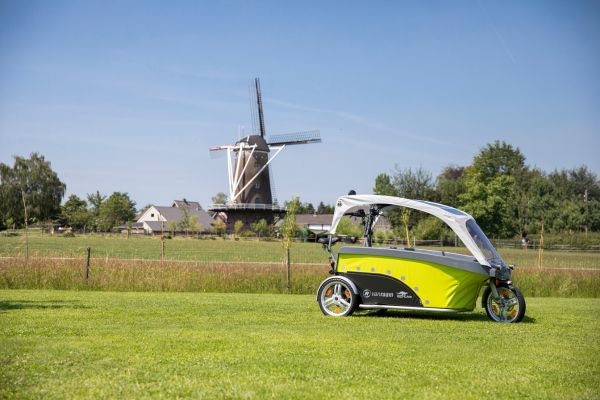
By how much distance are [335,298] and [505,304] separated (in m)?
2.89

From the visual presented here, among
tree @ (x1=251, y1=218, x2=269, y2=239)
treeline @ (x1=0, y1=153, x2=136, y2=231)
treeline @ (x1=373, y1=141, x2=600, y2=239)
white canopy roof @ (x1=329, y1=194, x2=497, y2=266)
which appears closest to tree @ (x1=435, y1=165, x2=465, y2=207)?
treeline @ (x1=373, y1=141, x2=600, y2=239)

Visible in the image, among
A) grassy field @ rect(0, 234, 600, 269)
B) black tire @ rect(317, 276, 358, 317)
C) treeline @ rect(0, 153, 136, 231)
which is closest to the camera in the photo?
black tire @ rect(317, 276, 358, 317)

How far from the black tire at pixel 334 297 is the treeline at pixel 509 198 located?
4801cm

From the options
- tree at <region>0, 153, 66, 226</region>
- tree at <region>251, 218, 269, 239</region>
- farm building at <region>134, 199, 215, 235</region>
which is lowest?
tree at <region>251, 218, 269, 239</region>

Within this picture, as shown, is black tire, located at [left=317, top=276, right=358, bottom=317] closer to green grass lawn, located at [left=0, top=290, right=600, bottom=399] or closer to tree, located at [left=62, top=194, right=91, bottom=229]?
green grass lawn, located at [left=0, top=290, right=600, bottom=399]

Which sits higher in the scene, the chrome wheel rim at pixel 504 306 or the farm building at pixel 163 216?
the farm building at pixel 163 216

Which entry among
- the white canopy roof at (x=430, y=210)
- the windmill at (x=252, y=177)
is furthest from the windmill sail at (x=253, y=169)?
the white canopy roof at (x=430, y=210)

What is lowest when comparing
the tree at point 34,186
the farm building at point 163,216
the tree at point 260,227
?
the tree at point 260,227

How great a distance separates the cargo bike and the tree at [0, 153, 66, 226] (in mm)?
88126

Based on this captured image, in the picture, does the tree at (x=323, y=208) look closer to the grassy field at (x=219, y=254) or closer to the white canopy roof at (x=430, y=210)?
the grassy field at (x=219, y=254)

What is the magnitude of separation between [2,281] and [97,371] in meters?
13.8

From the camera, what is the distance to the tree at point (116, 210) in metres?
114

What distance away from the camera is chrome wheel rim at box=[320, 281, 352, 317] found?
40.4 feet

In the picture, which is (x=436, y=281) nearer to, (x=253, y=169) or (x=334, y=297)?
(x=334, y=297)
